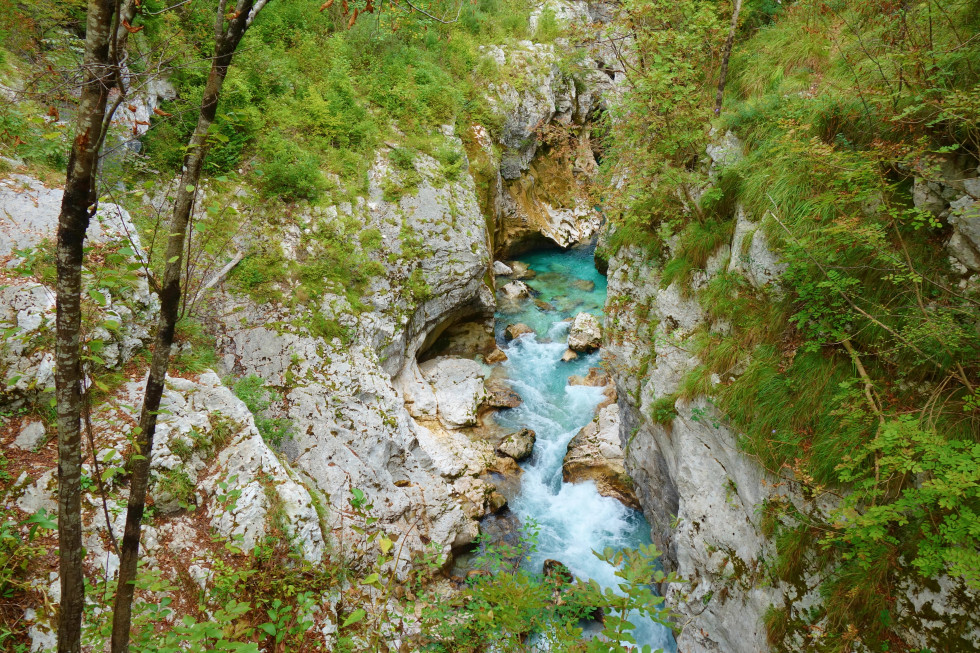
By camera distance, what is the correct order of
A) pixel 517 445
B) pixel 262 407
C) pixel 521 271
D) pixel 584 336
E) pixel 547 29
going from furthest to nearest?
1. pixel 547 29
2. pixel 521 271
3. pixel 584 336
4. pixel 517 445
5. pixel 262 407

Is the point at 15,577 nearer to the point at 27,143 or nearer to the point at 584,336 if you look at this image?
the point at 27,143

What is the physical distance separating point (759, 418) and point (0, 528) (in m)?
8.08

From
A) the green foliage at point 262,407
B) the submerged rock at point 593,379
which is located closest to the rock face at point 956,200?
the green foliage at point 262,407

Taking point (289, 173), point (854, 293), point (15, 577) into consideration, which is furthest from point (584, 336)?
point (15, 577)

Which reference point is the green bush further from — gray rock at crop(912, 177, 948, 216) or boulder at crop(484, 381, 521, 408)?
gray rock at crop(912, 177, 948, 216)

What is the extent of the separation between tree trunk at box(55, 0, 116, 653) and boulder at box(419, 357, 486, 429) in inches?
363

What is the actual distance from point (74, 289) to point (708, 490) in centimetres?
710

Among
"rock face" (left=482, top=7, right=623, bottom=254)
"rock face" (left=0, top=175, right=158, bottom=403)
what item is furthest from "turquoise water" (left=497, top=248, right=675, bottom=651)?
"rock face" (left=0, top=175, right=158, bottom=403)

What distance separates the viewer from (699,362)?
669 centimetres

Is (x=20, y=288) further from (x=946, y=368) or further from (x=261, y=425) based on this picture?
(x=946, y=368)

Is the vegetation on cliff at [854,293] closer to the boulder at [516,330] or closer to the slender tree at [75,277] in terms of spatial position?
the slender tree at [75,277]

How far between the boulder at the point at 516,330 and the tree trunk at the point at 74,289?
44.0ft

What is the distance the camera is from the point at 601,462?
11.2m

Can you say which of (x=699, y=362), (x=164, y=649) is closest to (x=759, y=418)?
(x=699, y=362)
